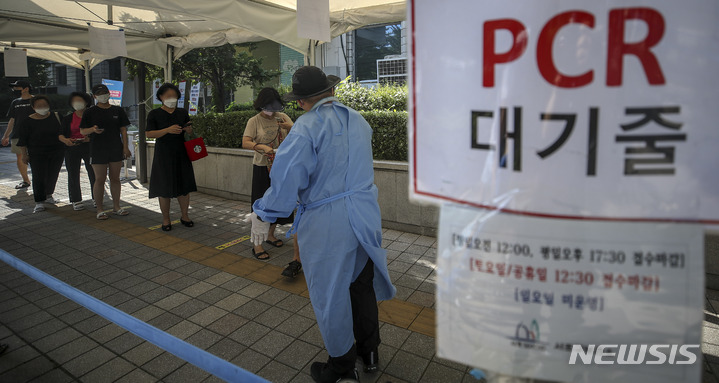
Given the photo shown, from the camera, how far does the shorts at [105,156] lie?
6.29 meters

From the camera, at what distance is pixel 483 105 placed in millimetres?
1023

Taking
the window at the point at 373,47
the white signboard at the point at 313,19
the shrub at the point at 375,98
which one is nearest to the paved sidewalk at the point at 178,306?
the shrub at the point at 375,98

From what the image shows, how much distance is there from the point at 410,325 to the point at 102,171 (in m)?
5.22

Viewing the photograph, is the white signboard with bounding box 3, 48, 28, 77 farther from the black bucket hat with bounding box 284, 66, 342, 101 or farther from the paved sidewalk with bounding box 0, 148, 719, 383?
the black bucket hat with bounding box 284, 66, 342, 101

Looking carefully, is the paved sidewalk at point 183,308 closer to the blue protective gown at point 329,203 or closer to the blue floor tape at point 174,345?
the blue protective gown at point 329,203

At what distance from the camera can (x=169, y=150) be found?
18.8ft

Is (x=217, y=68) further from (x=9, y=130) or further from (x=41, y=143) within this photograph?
(x=41, y=143)

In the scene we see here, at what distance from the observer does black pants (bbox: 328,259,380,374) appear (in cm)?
265

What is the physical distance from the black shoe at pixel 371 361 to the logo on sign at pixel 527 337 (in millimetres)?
1917

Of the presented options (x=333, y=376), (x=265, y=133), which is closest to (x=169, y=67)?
(x=265, y=133)

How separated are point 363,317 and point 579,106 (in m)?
2.07

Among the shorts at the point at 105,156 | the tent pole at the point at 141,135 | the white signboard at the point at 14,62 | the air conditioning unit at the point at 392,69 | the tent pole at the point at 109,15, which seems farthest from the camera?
the air conditioning unit at the point at 392,69

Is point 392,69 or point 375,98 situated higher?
point 392,69

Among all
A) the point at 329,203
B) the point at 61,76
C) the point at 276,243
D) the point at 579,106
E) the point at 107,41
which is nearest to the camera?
the point at 579,106
